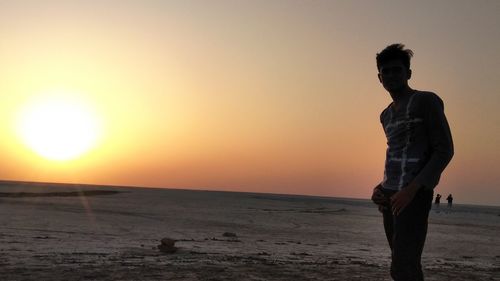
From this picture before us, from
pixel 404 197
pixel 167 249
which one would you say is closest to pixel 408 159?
pixel 404 197

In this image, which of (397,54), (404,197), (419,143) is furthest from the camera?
(397,54)

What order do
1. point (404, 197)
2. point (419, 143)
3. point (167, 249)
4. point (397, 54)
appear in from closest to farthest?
1. point (404, 197)
2. point (419, 143)
3. point (397, 54)
4. point (167, 249)

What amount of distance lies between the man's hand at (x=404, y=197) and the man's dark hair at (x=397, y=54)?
1.01 metres

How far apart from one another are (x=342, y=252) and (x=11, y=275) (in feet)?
28.0

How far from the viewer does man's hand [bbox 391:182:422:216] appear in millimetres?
3607

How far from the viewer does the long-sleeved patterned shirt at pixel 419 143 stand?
3656 mm

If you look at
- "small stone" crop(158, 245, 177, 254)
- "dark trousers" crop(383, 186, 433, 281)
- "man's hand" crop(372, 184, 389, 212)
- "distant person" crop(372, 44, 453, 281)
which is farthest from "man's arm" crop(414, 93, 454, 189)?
"small stone" crop(158, 245, 177, 254)

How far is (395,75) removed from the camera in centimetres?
401

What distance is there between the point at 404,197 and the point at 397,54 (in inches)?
44.6

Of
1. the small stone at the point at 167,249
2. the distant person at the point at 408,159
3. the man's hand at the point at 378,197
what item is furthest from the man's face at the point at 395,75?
the small stone at the point at 167,249

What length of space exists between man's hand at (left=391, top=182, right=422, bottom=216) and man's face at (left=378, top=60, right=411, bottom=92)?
84cm

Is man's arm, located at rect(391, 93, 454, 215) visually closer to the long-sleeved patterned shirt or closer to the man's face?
the long-sleeved patterned shirt

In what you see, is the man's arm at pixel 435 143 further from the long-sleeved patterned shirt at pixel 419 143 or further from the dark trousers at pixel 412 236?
the dark trousers at pixel 412 236

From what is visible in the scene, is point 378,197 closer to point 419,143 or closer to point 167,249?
point 419,143
